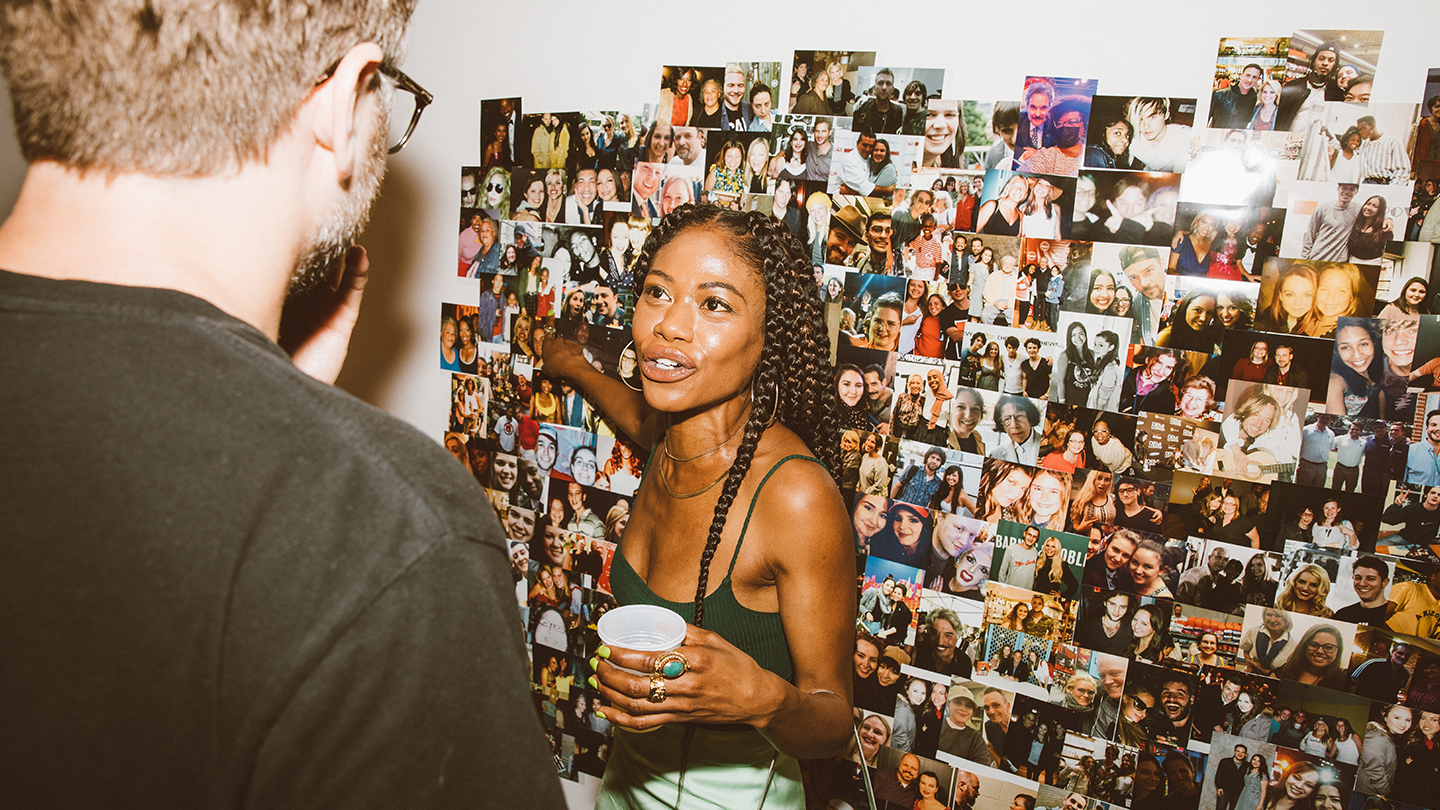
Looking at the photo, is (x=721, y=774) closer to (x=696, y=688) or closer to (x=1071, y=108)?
(x=696, y=688)

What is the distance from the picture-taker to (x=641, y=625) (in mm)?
927

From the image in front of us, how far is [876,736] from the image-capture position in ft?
4.18

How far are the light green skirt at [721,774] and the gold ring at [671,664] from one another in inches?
15.8

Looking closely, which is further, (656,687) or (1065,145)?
(1065,145)

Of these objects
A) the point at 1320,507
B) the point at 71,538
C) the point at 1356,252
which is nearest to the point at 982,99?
the point at 1356,252

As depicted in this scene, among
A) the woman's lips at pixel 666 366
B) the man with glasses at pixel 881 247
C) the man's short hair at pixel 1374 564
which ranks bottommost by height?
the man's short hair at pixel 1374 564

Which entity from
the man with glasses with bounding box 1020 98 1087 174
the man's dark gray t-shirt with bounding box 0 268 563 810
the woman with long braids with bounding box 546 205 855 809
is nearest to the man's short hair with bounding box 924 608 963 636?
the woman with long braids with bounding box 546 205 855 809

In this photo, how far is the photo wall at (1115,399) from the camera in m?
0.98

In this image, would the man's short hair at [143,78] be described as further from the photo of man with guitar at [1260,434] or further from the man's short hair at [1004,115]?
the photo of man with guitar at [1260,434]

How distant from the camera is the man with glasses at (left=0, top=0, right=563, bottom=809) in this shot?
0.35 metres

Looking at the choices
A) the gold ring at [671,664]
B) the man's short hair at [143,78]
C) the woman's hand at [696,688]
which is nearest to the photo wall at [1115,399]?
the woman's hand at [696,688]

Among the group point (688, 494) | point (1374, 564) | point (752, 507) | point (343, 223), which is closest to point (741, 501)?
point (752, 507)

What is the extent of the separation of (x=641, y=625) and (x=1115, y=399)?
84 cm

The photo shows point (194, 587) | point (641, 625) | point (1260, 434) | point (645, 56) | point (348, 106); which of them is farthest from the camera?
point (645, 56)
